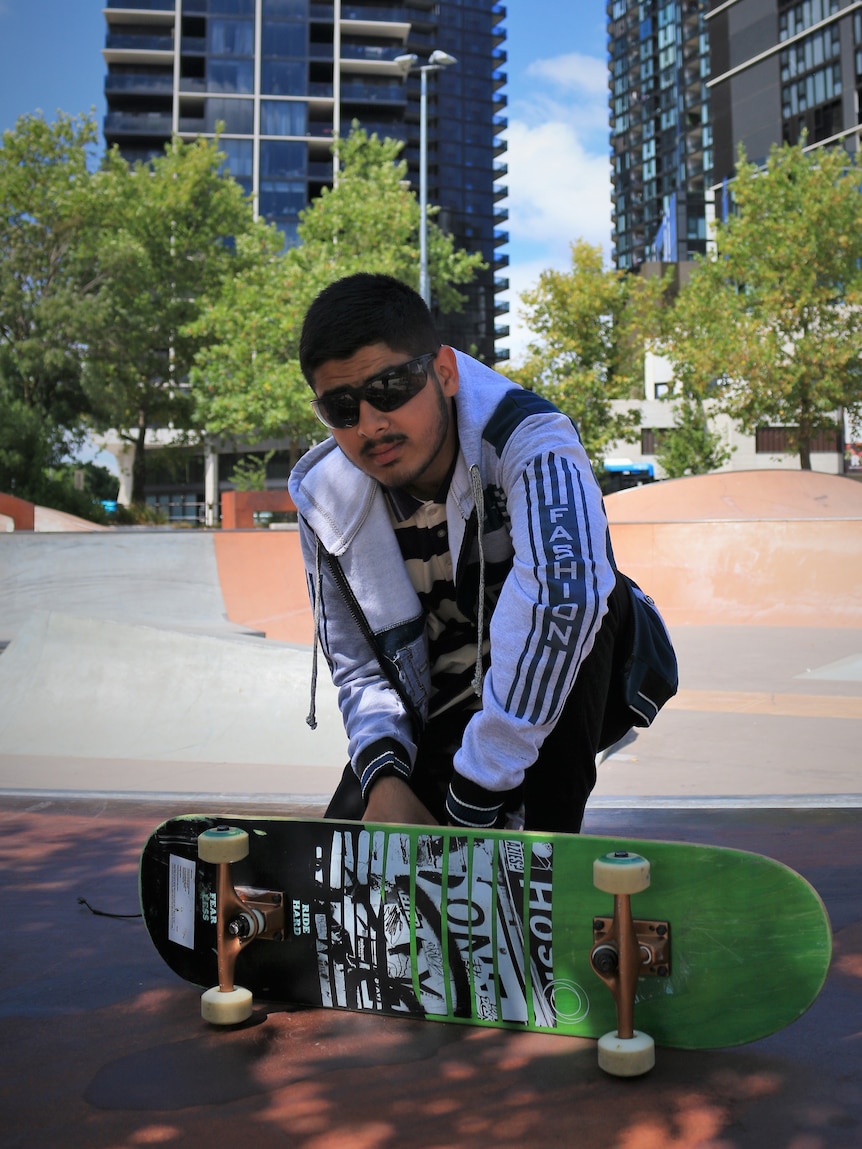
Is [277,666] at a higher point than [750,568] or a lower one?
lower

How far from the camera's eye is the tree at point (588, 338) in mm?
32062

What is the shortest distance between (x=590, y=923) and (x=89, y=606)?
9.98m

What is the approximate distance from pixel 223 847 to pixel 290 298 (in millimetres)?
28088

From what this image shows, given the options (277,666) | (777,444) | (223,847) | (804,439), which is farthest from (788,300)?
(223,847)

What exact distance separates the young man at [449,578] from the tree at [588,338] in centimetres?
2971

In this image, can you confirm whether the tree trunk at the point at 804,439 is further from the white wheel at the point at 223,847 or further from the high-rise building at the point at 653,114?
the high-rise building at the point at 653,114

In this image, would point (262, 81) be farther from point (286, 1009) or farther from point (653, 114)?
point (286, 1009)

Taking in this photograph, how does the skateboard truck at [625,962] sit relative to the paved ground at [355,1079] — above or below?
above

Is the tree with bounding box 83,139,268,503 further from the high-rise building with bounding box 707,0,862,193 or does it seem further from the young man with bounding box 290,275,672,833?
the high-rise building with bounding box 707,0,862,193

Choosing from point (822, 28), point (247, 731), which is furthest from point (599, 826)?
point (822, 28)

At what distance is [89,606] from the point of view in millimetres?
11062

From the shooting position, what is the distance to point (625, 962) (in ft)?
5.59

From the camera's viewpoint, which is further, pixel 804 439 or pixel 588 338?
pixel 588 338

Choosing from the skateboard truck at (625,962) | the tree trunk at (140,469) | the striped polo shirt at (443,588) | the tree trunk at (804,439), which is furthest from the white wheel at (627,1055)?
the tree trunk at (140,469)
